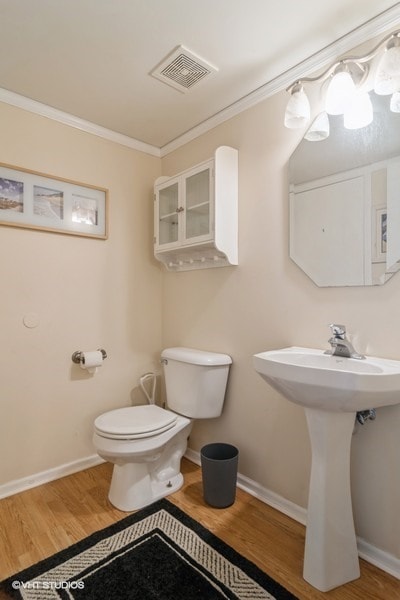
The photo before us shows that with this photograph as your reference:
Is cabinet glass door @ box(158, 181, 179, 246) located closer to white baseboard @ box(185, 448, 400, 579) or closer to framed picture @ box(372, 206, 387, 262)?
framed picture @ box(372, 206, 387, 262)

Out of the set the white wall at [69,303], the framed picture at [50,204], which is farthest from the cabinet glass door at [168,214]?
the framed picture at [50,204]

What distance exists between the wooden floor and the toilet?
11 centimetres

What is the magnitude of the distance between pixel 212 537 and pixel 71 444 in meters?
1.03

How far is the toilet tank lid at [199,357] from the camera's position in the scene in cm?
183

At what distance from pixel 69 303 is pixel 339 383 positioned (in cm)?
161

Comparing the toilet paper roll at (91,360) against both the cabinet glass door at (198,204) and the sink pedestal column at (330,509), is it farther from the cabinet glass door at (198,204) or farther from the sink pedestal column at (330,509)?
the sink pedestal column at (330,509)

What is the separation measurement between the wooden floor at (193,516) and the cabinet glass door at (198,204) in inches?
57.0

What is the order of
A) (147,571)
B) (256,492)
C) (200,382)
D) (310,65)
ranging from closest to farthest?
1. (147,571)
2. (310,65)
3. (256,492)
4. (200,382)

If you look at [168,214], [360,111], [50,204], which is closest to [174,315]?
[168,214]

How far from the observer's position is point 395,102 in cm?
125

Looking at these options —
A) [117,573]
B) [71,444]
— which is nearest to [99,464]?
[71,444]

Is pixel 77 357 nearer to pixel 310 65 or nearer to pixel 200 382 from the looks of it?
pixel 200 382

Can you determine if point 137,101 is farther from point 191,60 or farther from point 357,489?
point 357,489

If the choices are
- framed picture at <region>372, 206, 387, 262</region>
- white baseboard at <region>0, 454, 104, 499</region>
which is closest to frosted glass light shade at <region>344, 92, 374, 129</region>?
framed picture at <region>372, 206, 387, 262</region>
